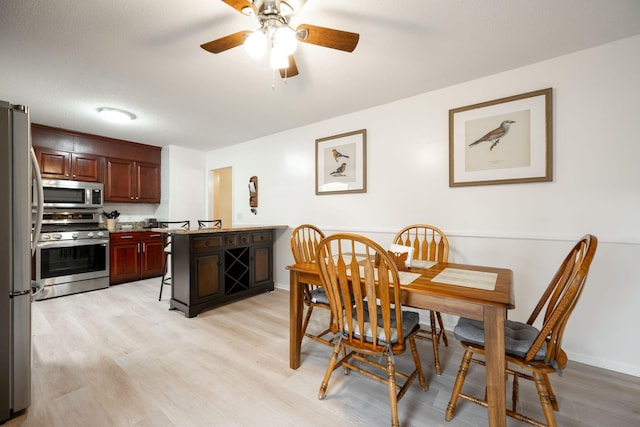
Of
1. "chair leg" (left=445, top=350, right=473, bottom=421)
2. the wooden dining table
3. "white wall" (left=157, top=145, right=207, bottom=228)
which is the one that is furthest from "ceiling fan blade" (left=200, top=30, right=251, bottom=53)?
"white wall" (left=157, top=145, right=207, bottom=228)

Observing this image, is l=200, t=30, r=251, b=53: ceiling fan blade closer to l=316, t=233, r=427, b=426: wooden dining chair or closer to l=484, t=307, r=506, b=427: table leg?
l=316, t=233, r=427, b=426: wooden dining chair

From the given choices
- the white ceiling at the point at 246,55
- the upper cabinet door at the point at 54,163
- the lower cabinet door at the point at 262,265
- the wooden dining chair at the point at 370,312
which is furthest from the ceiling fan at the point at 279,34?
the upper cabinet door at the point at 54,163

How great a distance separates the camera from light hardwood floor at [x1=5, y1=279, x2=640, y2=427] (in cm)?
144

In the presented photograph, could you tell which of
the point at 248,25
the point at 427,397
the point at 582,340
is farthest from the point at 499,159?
the point at 248,25

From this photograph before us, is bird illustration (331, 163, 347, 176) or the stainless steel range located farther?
the stainless steel range

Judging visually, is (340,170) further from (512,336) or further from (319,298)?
(512,336)

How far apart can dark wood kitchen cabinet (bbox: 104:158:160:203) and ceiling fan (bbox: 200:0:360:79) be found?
374 cm

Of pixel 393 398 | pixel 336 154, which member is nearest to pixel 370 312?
pixel 393 398

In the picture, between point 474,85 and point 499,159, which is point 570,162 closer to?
point 499,159

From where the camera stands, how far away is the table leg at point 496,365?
116 cm

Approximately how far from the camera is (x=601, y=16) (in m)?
1.65

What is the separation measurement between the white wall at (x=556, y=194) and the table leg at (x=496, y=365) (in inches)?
54.2

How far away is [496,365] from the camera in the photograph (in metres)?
1.17

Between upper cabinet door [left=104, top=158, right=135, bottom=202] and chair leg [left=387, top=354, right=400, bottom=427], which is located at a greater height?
upper cabinet door [left=104, top=158, right=135, bottom=202]
